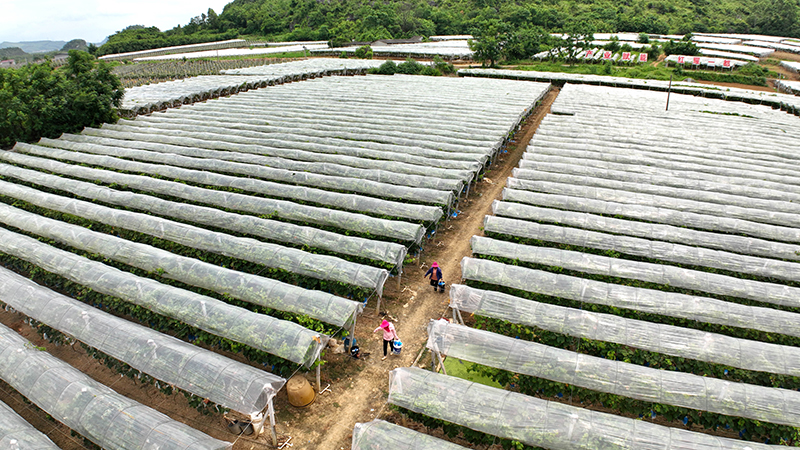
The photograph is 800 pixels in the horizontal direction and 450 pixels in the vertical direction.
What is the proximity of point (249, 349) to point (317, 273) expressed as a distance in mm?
2911

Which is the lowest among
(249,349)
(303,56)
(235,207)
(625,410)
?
(625,410)

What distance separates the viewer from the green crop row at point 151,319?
30.8 ft

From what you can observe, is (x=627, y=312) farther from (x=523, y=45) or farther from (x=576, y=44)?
(x=523, y=45)

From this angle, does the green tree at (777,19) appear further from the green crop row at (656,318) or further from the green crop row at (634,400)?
the green crop row at (634,400)

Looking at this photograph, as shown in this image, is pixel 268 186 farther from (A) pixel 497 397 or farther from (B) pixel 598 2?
(B) pixel 598 2

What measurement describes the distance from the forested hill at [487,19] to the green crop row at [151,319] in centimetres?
7534

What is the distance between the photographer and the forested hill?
262 ft

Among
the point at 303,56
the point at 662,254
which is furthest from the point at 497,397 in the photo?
the point at 303,56

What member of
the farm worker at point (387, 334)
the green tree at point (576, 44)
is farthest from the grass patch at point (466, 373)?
the green tree at point (576, 44)

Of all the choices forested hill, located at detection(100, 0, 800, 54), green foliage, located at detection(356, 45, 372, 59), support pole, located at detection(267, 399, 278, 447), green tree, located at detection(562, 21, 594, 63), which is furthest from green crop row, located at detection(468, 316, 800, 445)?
forested hill, located at detection(100, 0, 800, 54)

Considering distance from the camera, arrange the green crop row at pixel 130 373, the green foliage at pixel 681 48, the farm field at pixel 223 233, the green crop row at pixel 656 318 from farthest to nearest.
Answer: the green foliage at pixel 681 48
the green crop row at pixel 656 318
the farm field at pixel 223 233
the green crop row at pixel 130 373

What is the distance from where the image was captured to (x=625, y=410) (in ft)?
27.6

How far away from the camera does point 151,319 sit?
34.5 ft

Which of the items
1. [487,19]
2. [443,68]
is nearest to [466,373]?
[443,68]
